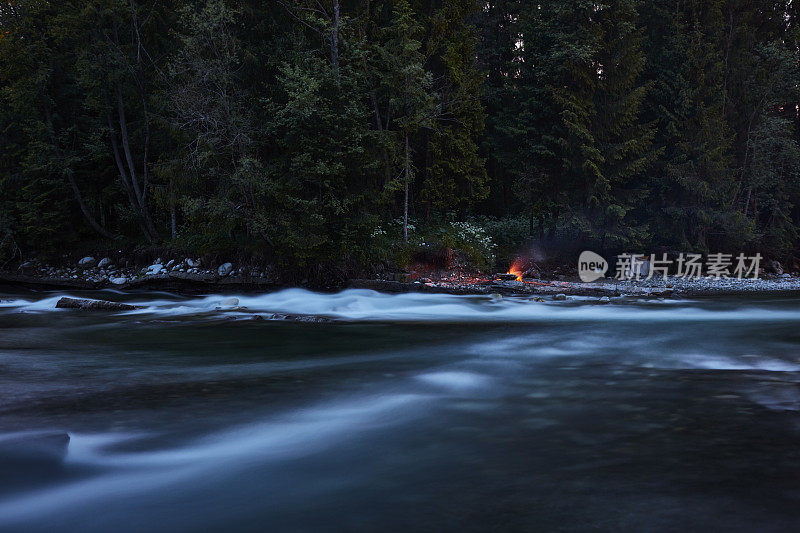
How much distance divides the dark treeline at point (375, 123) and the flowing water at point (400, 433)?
947cm

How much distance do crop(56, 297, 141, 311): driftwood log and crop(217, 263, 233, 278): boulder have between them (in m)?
6.33

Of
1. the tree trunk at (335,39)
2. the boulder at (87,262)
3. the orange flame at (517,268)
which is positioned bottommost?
the boulder at (87,262)

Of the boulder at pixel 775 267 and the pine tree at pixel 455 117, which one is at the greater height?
the pine tree at pixel 455 117

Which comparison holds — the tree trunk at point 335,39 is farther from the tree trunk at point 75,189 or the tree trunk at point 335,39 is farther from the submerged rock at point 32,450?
the submerged rock at point 32,450

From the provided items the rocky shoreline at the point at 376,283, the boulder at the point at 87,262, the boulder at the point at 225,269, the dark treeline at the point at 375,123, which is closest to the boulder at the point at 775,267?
the dark treeline at the point at 375,123

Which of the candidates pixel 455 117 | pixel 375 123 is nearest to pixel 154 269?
pixel 375 123

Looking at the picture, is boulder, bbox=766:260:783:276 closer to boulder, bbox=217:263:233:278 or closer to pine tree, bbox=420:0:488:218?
pine tree, bbox=420:0:488:218

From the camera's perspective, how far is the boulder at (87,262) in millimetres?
24625

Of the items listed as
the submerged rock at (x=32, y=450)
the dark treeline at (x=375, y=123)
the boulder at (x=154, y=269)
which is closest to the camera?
the submerged rock at (x=32, y=450)

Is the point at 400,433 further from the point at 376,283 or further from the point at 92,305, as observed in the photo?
the point at 376,283

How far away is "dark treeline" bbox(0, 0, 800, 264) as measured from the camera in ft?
60.2

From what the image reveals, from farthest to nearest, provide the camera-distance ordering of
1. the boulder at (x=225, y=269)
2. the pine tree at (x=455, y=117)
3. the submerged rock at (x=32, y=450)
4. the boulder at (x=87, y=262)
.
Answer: the boulder at (x=87, y=262), the pine tree at (x=455, y=117), the boulder at (x=225, y=269), the submerged rock at (x=32, y=450)

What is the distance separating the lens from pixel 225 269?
20.5 metres

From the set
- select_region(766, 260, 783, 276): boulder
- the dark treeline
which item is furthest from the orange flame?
select_region(766, 260, 783, 276): boulder
